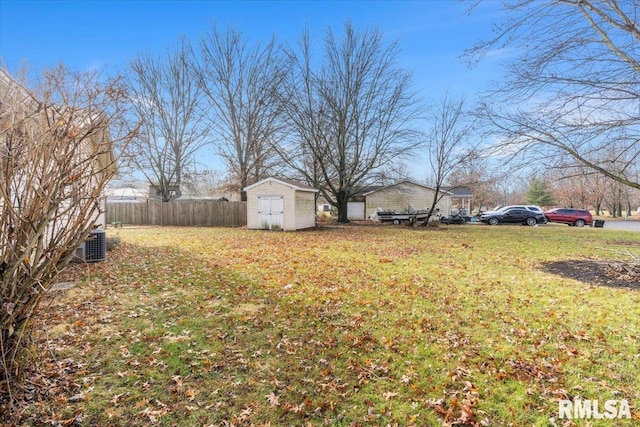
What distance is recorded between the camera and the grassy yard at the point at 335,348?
107 inches

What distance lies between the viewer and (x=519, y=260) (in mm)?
8867

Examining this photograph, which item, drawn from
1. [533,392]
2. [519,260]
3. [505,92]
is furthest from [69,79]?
[519,260]

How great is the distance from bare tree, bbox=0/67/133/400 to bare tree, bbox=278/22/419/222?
58.3ft

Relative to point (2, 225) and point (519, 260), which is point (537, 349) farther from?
point (519, 260)

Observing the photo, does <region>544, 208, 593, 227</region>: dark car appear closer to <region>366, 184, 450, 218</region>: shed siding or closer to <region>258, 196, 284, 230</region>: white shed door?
<region>366, 184, 450, 218</region>: shed siding

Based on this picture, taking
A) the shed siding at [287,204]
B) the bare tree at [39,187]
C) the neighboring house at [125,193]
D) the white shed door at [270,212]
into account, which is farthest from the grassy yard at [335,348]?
the white shed door at [270,212]

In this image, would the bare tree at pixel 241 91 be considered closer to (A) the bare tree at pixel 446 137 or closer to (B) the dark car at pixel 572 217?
(A) the bare tree at pixel 446 137

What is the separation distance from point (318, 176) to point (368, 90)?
6177 mm

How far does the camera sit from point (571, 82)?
22.0ft

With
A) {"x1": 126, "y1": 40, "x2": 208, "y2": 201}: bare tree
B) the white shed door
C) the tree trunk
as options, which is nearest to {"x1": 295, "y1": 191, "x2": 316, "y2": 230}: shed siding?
the white shed door

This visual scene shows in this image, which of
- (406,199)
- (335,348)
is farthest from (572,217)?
(335,348)
